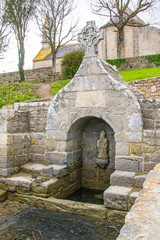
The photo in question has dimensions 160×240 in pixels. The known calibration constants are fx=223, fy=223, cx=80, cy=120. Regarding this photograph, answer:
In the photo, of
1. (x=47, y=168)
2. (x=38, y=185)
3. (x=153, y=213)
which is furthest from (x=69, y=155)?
(x=153, y=213)

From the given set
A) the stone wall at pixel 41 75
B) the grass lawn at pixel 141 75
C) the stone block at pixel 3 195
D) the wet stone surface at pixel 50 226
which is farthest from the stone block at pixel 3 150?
the stone wall at pixel 41 75

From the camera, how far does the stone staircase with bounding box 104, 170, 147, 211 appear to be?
3.53 m

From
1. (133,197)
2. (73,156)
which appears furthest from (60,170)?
(133,197)

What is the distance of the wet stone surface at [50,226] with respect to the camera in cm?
326

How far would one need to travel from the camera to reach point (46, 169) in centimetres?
477

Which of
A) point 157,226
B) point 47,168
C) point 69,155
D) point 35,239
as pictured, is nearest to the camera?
point 157,226

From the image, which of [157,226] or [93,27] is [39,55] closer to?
[93,27]

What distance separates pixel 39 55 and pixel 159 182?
1482 inches

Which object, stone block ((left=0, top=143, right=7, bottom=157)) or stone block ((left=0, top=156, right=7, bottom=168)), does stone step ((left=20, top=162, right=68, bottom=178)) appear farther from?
stone block ((left=0, top=143, right=7, bottom=157))

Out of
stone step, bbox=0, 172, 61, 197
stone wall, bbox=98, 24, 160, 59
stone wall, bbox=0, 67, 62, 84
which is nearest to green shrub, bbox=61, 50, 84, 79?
stone wall, bbox=0, 67, 62, 84

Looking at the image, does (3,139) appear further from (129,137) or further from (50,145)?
(129,137)

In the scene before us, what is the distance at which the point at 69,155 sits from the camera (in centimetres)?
512

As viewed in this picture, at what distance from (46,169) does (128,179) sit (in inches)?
69.3

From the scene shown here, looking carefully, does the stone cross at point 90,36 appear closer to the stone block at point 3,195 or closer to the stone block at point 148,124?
the stone block at point 148,124
